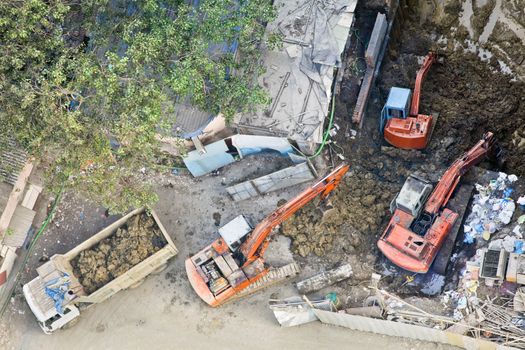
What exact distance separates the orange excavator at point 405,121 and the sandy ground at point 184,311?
14.0 feet

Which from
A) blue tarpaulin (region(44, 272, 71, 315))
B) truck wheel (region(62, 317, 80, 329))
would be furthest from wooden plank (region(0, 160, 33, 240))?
truck wheel (region(62, 317, 80, 329))

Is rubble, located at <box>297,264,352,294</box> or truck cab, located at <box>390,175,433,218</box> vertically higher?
truck cab, located at <box>390,175,433,218</box>

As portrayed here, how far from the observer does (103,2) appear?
2653cm

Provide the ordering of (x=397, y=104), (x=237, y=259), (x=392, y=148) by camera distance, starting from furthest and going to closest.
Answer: (x=392, y=148) < (x=397, y=104) < (x=237, y=259)

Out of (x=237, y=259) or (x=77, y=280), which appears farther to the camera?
(x=77, y=280)

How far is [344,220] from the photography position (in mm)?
29734

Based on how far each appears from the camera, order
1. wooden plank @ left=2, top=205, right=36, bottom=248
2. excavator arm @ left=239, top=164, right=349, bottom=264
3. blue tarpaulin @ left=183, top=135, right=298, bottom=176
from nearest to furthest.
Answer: excavator arm @ left=239, top=164, right=349, bottom=264
blue tarpaulin @ left=183, top=135, right=298, bottom=176
wooden plank @ left=2, top=205, right=36, bottom=248

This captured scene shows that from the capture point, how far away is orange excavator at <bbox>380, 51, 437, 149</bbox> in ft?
98.4

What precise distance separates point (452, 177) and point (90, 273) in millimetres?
13583

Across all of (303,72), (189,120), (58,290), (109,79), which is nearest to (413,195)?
(303,72)

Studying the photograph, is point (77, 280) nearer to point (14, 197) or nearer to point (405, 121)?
point (14, 197)

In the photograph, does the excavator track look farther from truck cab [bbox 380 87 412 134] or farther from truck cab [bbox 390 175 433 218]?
truck cab [bbox 380 87 412 134]

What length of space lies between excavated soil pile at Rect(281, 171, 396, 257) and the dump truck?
468 centimetres

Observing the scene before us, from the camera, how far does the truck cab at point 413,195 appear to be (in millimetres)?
28188
